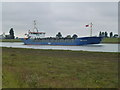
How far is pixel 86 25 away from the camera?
3275 inches

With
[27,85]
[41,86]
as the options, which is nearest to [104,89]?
[41,86]

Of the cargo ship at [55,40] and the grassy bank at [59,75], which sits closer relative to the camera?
the grassy bank at [59,75]

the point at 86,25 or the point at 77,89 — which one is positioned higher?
the point at 86,25

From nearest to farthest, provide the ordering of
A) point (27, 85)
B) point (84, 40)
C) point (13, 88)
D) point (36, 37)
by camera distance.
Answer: point (13, 88), point (27, 85), point (84, 40), point (36, 37)

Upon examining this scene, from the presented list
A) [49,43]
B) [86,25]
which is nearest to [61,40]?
[49,43]

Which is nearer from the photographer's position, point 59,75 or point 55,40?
point 59,75

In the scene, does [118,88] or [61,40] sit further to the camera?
[61,40]

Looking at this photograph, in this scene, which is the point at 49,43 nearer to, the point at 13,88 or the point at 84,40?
the point at 84,40

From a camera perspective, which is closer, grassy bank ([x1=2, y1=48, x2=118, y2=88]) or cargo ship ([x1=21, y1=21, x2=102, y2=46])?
grassy bank ([x1=2, y1=48, x2=118, y2=88])

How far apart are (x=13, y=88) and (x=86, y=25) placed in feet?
250

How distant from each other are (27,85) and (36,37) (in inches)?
3634

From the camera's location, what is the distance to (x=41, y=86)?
9.91 m

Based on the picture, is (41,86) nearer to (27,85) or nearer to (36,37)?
(27,85)

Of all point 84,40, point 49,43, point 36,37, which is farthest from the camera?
point 36,37
